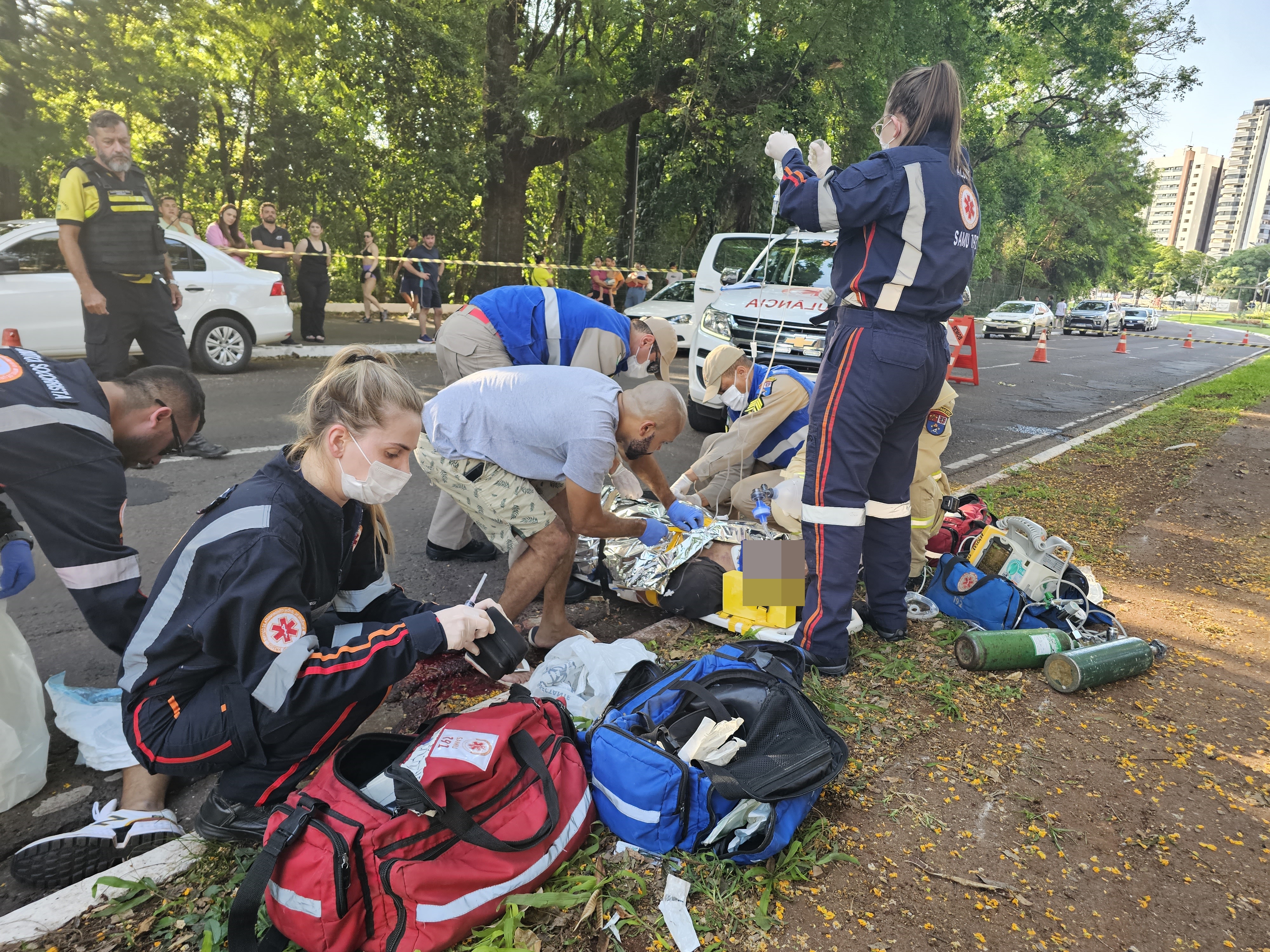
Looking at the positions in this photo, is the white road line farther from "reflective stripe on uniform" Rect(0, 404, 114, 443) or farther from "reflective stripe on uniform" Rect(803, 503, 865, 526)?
"reflective stripe on uniform" Rect(803, 503, 865, 526)

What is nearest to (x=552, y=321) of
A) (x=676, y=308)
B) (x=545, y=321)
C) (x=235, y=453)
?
(x=545, y=321)

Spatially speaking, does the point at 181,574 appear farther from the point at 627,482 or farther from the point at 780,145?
the point at 780,145

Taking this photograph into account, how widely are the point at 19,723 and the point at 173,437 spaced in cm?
97

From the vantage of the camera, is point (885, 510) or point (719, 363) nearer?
point (885, 510)

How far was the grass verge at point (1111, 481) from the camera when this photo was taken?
16.9 feet

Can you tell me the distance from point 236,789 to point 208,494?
10.7 ft

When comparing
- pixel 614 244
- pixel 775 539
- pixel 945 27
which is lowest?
pixel 775 539

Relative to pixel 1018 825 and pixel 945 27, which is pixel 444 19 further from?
pixel 1018 825

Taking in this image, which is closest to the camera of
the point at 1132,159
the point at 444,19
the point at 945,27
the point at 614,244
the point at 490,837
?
the point at 490,837

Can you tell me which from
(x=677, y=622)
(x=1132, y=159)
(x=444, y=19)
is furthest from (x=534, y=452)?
(x=1132, y=159)

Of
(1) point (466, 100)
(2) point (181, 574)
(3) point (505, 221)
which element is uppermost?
(1) point (466, 100)

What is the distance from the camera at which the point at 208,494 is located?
15.7ft

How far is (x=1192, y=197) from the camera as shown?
16462 cm

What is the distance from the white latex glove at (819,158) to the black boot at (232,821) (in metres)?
2.83
